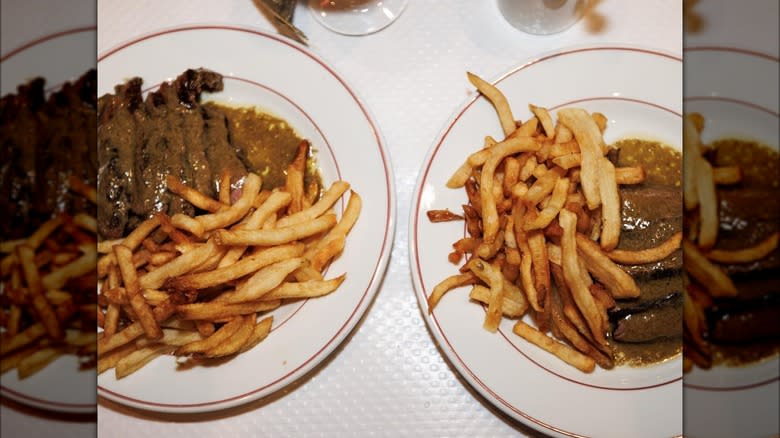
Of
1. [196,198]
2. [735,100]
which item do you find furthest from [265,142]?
[735,100]

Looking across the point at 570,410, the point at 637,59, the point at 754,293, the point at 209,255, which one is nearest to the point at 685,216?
the point at 754,293

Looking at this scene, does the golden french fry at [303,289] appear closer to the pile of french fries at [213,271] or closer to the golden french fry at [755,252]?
the pile of french fries at [213,271]

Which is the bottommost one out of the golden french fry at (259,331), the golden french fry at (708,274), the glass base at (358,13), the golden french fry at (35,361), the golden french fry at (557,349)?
the golden french fry at (557,349)

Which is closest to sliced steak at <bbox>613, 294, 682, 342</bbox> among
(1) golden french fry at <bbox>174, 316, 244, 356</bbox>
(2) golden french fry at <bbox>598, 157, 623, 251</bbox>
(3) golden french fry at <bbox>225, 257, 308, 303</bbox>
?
(2) golden french fry at <bbox>598, 157, 623, 251</bbox>

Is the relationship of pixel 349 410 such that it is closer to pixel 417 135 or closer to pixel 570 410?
pixel 570 410

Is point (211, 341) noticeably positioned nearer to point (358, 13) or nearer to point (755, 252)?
point (358, 13)

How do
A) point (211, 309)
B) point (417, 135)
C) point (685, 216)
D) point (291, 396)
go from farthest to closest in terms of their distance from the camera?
point (417, 135) → point (291, 396) → point (211, 309) → point (685, 216)

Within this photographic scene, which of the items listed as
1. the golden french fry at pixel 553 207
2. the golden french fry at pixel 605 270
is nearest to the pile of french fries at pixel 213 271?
the golden french fry at pixel 553 207
